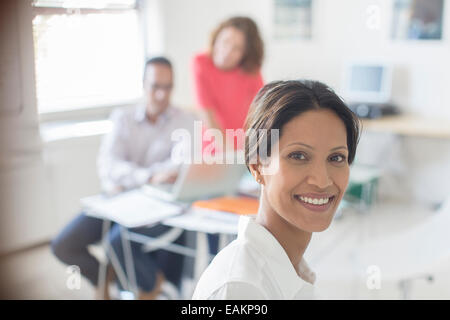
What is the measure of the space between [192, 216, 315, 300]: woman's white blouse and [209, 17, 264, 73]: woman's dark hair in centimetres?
90

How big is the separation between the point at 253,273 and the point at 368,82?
10.2 ft

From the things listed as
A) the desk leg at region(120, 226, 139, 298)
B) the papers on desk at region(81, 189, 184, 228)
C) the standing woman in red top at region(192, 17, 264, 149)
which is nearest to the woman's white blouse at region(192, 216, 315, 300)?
the standing woman in red top at region(192, 17, 264, 149)

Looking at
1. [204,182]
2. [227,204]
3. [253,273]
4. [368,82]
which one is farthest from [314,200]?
[368,82]

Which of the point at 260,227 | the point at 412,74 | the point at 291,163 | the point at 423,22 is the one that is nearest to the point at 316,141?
the point at 291,163

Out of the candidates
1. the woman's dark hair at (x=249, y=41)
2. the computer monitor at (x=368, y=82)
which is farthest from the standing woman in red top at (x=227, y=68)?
the computer monitor at (x=368, y=82)

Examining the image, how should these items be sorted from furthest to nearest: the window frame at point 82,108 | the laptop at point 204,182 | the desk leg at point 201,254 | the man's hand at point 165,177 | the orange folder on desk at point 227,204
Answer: the man's hand at point 165,177
the desk leg at point 201,254
the laptop at point 204,182
the orange folder on desk at point 227,204
the window frame at point 82,108

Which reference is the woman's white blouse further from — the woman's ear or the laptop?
the laptop

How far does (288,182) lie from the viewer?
2.33 ft

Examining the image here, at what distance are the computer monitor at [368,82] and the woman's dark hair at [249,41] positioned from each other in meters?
1.92

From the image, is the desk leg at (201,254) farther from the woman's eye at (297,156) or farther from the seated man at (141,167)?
the woman's eye at (297,156)

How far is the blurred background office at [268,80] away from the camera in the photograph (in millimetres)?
1070

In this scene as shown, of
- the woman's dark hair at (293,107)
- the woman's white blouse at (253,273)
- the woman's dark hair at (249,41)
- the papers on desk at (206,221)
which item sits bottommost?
the papers on desk at (206,221)

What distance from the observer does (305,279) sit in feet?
2.67

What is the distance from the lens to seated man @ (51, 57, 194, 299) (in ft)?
6.53
